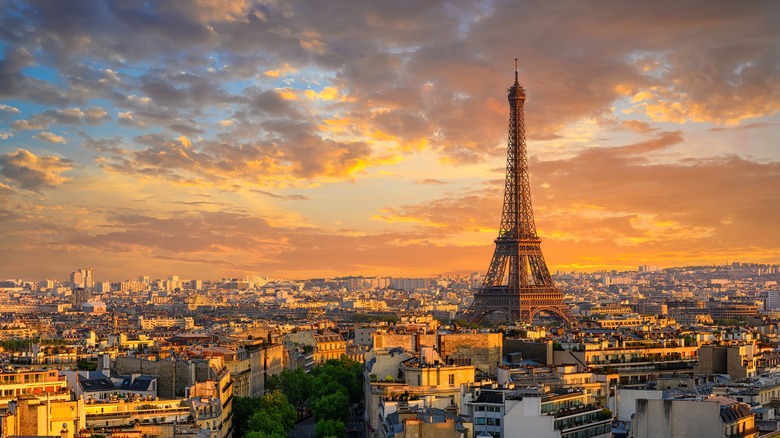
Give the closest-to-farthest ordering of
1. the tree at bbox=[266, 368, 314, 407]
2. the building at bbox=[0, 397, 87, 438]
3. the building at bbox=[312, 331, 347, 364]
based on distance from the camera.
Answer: the building at bbox=[0, 397, 87, 438] → the tree at bbox=[266, 368, 314, 407] → the building at bbox=[312, 331, 347, 364]

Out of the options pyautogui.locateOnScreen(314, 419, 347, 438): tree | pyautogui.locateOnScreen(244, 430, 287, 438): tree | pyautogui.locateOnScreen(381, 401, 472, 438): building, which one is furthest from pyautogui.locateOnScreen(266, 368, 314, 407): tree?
pyautogui.locateOnScreen(381, 401, 472, 438): building

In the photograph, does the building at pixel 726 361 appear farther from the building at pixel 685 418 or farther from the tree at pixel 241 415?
the building at pixel 685 418

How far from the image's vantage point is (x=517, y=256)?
148m

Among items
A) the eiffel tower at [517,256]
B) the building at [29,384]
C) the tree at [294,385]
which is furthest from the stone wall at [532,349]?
the eiffel tower at [517,256]

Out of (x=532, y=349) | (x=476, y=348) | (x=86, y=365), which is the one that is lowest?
(x=86, y=365)

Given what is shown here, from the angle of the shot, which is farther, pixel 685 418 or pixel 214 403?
pixel 214 403

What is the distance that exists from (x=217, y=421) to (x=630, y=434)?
19642 mm

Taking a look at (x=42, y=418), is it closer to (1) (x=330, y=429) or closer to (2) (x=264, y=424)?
(2) (x=264, y=424)

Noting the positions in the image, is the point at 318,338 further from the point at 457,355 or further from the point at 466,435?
the point at 466,435

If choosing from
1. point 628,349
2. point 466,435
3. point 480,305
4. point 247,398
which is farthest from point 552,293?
point 466,435

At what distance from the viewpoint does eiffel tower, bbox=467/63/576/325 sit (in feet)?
470

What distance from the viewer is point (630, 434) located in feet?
154

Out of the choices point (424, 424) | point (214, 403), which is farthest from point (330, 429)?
point (424, 424)

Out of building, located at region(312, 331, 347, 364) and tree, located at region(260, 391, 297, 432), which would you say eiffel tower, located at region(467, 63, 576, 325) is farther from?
tree, located at region(260, 391, 297, 432)
